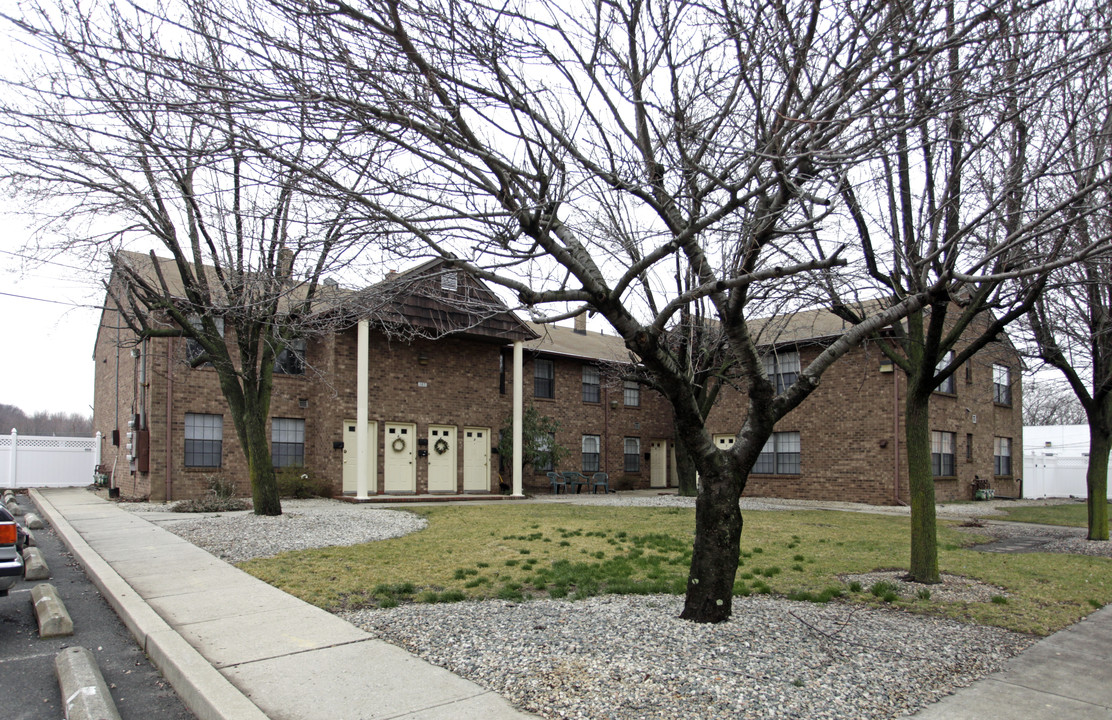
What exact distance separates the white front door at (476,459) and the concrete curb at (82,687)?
1625 cm

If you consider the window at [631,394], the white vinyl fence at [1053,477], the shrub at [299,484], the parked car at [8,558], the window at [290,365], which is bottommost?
the white vinyl fence at [1053,477]

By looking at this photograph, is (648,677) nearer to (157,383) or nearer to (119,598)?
(119,598)

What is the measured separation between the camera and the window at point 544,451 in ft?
76.6

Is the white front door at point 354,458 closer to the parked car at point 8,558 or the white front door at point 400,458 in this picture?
the white front door at point 400,458

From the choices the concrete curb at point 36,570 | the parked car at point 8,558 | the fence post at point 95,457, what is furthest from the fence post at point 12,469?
the parked car at point 8,558

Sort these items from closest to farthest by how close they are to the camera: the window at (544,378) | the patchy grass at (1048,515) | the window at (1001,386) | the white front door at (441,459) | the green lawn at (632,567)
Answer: the green lawn at (632,567) → the patchy grass at (1048,515) → the white front door at (441,459) → the window at (544,378) → the window at (1001,386)

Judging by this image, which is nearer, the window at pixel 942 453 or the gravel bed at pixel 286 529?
the gravel bed at pixel 286 529

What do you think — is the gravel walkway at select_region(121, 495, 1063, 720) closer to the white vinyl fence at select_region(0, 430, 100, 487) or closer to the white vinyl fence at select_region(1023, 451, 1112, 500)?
the white vinyl fence at select_region(0, 430, 100, 487)

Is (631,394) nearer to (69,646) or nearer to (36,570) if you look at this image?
(36,570)

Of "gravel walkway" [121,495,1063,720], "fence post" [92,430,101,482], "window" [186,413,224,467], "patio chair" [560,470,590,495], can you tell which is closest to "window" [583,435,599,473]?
"patio chair" [560,470,590,495]

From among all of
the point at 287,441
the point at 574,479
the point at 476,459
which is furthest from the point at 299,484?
the point at 574,479

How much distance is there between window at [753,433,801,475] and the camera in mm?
23188

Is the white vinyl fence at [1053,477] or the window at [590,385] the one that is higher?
the window at [590,385]

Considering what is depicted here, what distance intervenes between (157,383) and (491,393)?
8909mm
